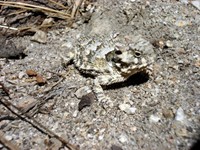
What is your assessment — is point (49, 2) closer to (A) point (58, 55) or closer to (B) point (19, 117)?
(A) point (58, 55)

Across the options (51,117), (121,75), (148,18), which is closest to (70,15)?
(148,18)

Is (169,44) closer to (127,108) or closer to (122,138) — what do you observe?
(127,108)

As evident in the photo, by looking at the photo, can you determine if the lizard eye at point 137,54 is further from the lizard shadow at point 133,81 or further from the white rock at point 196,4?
the white rock at point 196,4

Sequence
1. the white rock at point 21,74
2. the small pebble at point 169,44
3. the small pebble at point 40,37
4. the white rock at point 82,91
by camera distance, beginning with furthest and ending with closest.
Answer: the small pebble at point 40,37 < the small pebble at point 169,44 < the white rock at point 21,74 < the white rock at point 82,91

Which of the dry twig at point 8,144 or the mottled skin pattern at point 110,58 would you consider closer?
the dry twig at point 8,144

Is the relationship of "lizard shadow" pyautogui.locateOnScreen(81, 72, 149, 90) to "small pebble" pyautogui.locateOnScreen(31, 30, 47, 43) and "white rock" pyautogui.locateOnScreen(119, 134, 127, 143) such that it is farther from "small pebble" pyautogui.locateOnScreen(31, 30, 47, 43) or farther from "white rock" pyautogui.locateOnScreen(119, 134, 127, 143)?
"small pebble" pyautogui.locateOnScreen(31, 30, 47, 43)

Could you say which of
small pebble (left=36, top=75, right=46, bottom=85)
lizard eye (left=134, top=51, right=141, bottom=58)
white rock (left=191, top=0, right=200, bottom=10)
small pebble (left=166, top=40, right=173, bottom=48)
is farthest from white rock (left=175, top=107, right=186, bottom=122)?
white rock (left=191, top=0, right=200, bottom=10)

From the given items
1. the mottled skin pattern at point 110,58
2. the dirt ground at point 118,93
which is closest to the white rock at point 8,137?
the dirt ground at point 118,93

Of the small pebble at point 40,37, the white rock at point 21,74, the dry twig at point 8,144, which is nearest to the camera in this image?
the dry twig at point 8,144
